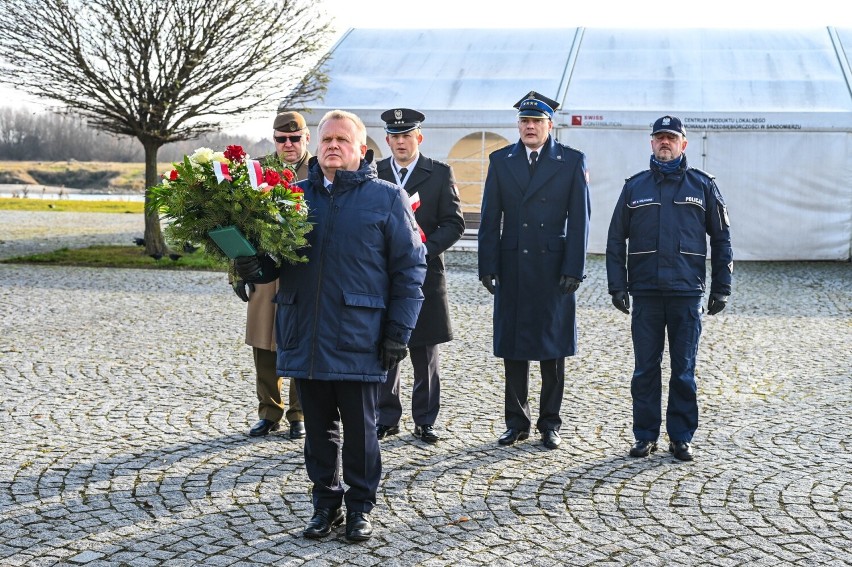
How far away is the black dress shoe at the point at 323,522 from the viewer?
477 centimetres

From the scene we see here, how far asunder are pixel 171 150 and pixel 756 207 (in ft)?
228

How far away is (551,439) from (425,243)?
143 cm

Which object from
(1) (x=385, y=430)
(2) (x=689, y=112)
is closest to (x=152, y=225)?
(2) (x=689, y=112)

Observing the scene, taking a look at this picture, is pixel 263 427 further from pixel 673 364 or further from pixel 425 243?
pixel 673 364

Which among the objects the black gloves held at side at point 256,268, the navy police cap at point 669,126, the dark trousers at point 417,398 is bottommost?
the dark trousers at point 417,398

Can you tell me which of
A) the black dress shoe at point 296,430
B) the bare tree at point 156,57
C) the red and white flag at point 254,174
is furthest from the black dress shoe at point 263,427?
the bare tree at point 156,57

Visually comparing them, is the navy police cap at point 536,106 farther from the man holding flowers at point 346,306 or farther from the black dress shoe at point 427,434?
the black dress shoe at point 427,434

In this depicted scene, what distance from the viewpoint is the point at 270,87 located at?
779 inches

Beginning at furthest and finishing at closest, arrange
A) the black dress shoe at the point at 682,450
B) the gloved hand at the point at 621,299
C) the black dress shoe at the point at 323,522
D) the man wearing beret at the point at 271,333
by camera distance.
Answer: the man wearing beret at the point at 271,333 < the gloved hand at the point at 621,299 < the black dress shoe at the point at 682,450 < the black dress shoe at the point at 323,522

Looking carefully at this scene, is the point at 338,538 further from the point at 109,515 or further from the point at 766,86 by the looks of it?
the point at 766,86

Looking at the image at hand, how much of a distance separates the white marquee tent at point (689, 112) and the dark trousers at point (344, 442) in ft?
49.0

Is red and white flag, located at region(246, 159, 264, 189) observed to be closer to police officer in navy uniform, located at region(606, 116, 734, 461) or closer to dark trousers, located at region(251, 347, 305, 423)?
dark trousers, located at region(251, 347, 305, 423)

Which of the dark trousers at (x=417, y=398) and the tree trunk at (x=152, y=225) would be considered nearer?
the dark trousers at (x=417, y=398)

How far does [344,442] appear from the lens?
4883mm
